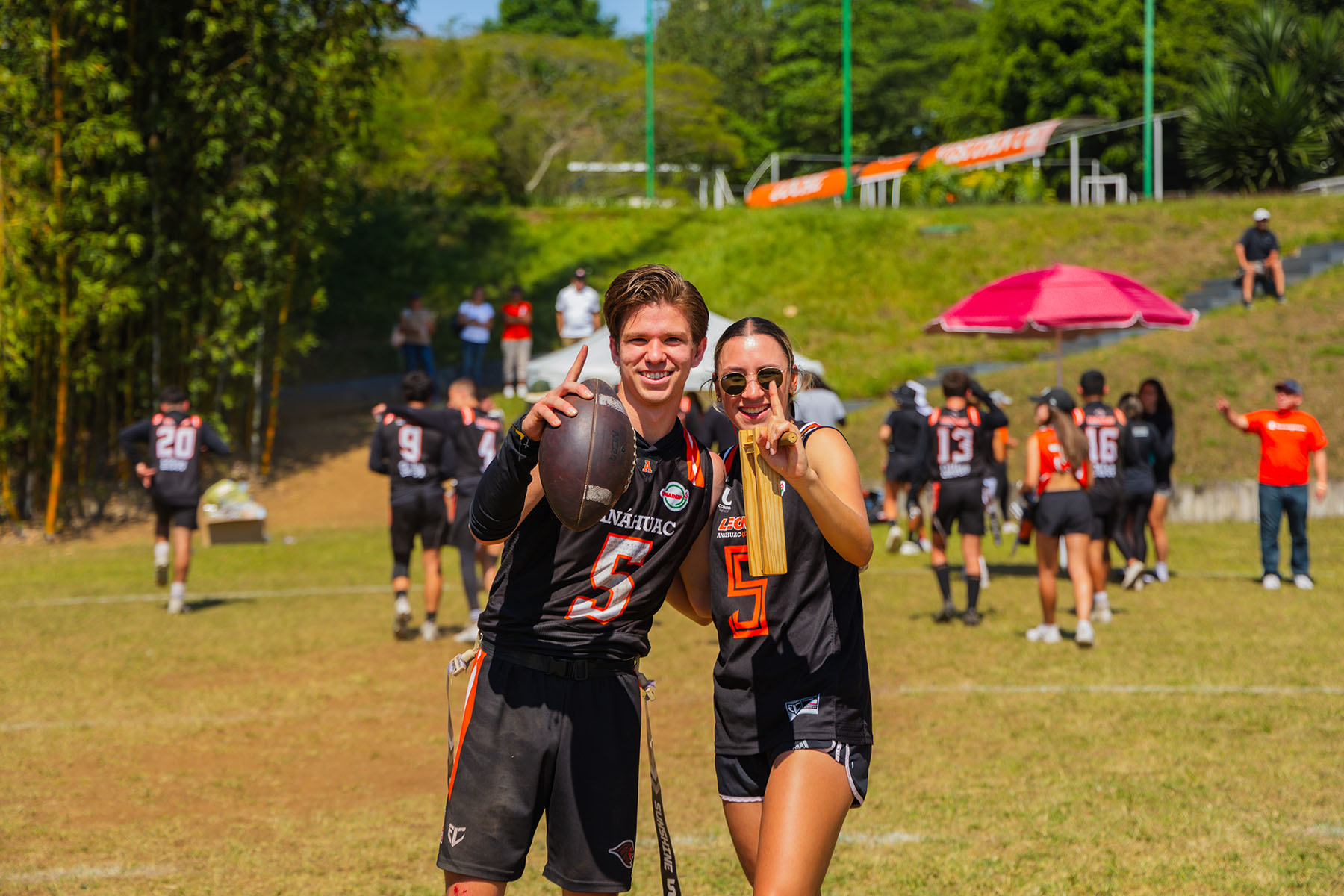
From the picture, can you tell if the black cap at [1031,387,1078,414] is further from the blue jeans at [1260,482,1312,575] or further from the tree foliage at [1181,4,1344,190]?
the tree foliage at [1181,4,1344,190]

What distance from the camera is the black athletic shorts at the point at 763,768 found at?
3.41m

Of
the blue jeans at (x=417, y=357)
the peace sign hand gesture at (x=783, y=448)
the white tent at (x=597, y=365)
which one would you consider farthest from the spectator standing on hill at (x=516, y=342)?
the peace sign hand gesture at (x=783, y=448)

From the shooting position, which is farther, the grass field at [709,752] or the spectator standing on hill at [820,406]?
the spectator standing on hill at [820,406]

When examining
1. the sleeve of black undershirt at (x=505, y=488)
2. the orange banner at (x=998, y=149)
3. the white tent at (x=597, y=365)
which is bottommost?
the sleeve of black undershirt at (x=505, y=488)

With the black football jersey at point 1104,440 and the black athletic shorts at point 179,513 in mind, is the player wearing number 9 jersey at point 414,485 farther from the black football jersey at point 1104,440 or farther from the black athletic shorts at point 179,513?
the black football jersey at point 1104,440

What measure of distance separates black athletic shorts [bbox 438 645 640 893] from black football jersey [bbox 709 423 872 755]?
36cm

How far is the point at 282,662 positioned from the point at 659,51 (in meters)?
63.0

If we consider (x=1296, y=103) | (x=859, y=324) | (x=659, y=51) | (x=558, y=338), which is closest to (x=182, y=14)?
(x=558, y=338)

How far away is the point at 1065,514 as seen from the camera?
9852 mm

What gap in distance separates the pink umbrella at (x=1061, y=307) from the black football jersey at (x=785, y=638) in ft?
35.0

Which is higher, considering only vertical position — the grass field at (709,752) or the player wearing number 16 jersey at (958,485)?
the player wearing number 16 jersey at (958,485)

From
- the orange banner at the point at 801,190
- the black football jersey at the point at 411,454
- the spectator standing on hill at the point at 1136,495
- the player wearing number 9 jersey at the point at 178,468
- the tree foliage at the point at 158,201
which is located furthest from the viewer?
the orange banner at the point at 801,190

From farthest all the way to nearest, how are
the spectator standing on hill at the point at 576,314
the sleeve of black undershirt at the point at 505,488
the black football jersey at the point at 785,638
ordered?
the spectator standing on hill at the point at 576,314, the black football jersey at the point at 785,638, the sleeve of black undershirt at the point at 505,488

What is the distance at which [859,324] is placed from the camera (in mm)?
27641
